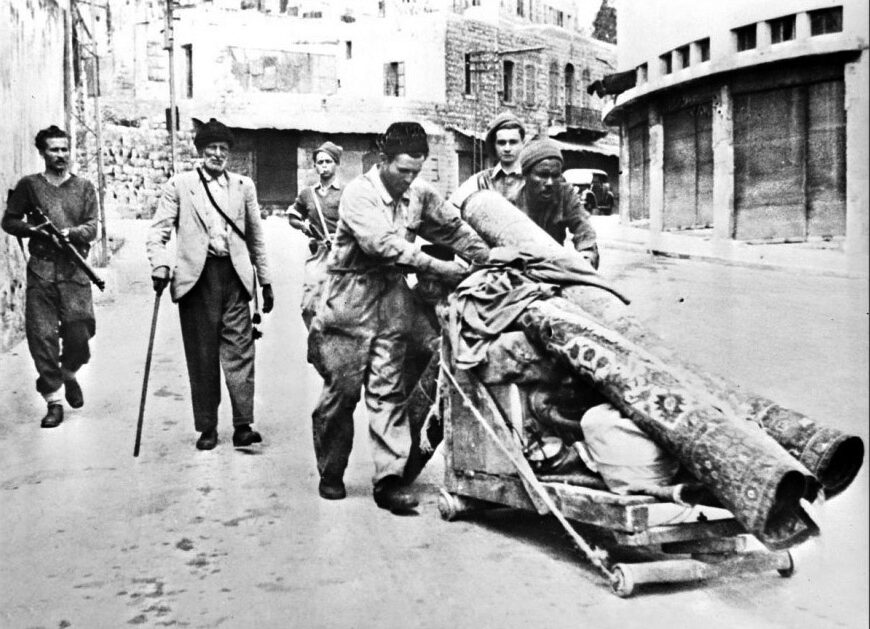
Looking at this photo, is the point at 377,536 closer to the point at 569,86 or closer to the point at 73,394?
the point at 73,394

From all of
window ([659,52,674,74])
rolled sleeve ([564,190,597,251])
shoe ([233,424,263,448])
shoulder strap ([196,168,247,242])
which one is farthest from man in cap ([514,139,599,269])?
shoe ([233,424,263,448])

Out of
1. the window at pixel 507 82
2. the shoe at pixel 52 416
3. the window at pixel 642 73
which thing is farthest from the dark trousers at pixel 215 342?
the window at pixel 642 73

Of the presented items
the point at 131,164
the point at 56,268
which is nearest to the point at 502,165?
the point at 56,268

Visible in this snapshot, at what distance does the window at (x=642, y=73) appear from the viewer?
3.61 meters

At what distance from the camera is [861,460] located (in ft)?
10.5

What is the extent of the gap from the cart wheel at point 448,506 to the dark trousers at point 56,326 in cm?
154

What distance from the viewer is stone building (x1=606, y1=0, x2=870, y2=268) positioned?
2.99 m

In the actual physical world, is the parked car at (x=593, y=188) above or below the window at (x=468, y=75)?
below

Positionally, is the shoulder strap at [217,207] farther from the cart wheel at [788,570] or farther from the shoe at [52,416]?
the cart wheel at [788,570]

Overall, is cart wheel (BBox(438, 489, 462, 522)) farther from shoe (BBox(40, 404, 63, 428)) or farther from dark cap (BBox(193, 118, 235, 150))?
dark cap (BBox(193, 118, 235, 150))

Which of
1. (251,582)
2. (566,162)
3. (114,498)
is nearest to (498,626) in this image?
(251,582)

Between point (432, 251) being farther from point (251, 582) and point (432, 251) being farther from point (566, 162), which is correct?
point (251, 582)

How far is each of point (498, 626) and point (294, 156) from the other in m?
2.64

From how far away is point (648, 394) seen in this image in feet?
10.7
